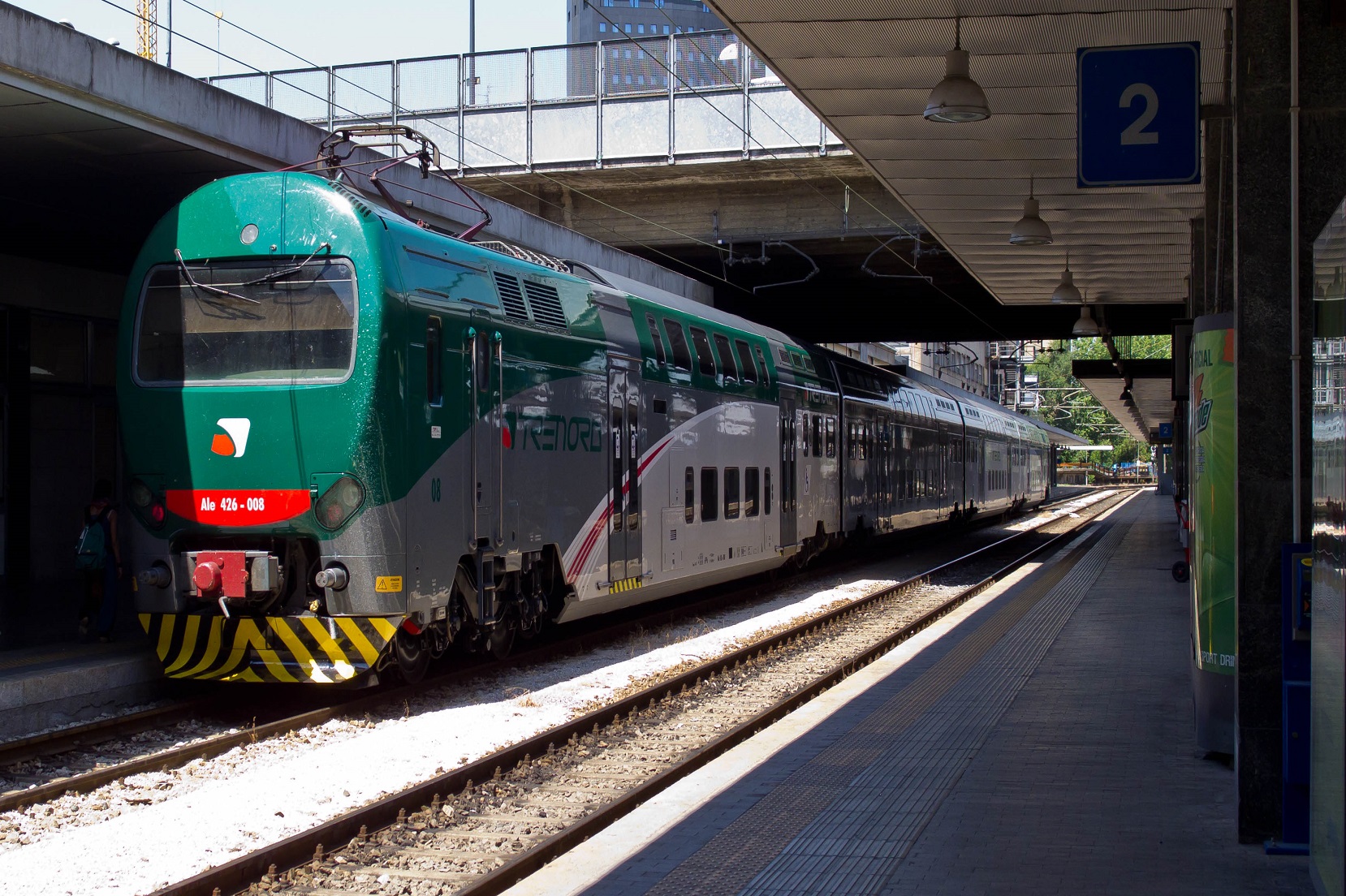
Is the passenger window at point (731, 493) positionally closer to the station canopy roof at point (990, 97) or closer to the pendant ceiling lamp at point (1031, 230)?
the station canopy roof at point (990, 97)

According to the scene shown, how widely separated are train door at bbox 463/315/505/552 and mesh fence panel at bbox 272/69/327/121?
54.0 ft

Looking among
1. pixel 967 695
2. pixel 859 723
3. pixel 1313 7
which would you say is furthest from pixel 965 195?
pixel 1313 7

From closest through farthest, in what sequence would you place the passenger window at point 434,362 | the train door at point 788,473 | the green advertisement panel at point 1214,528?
the green advertisement panel at point 1214,528 → the passenger window at point 434,362 → the train door at point 788,473

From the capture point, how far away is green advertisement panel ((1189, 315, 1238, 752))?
692 centimetres

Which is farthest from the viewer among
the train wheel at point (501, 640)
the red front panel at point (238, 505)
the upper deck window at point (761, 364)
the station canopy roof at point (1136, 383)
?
the station canopy roof at point (1136, 383)

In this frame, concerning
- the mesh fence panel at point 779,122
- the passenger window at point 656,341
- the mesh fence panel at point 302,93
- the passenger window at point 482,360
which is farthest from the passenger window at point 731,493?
the mesh fence panel at point 302,93

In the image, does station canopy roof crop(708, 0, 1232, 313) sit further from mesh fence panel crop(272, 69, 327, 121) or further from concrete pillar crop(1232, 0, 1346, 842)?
mesh fence panel crop(272, 69, 327, 121)

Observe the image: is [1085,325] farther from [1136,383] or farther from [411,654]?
[411,654]

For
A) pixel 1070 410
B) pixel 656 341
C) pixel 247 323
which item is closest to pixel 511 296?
pixel 247 323

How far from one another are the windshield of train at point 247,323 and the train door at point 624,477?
143 inches

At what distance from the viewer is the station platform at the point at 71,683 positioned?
887 centimetres

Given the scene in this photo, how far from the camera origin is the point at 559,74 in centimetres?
2422

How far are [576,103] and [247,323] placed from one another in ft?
49.6

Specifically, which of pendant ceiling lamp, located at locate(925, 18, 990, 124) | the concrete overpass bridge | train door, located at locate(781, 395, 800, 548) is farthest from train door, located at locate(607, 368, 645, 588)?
the concrete overpass bridge
